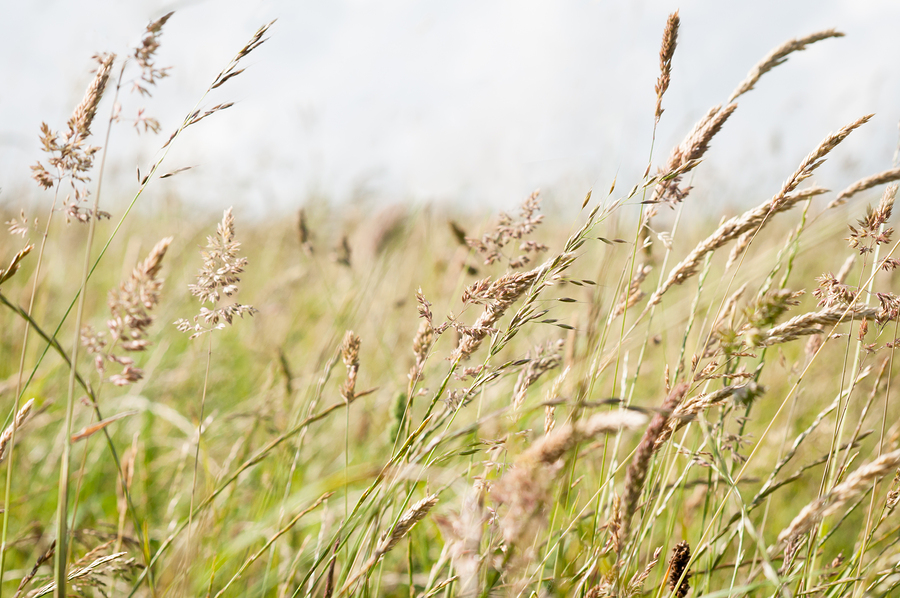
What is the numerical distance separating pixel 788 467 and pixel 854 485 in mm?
2207

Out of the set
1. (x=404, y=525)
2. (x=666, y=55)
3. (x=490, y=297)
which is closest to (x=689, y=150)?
(x=666, y=55)

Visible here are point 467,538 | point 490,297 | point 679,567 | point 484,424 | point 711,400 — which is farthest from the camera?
point 679,567

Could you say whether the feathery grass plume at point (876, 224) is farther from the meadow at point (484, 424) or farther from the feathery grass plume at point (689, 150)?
the feathery grass plume at point (689, 150)

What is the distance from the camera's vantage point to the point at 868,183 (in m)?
1.11

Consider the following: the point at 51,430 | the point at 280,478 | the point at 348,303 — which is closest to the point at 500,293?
the point at 280,478

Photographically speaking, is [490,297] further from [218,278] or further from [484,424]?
[218,278]

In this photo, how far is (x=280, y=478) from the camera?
1.69 metres

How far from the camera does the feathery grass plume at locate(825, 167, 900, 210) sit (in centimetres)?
103

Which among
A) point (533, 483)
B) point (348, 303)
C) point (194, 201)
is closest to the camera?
point (533, 483)

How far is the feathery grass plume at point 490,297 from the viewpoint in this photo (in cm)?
89

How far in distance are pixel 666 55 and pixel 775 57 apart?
0.35 m

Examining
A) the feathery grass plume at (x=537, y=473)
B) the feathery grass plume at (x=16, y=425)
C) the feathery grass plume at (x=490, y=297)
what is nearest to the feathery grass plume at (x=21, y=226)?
the feathery grass plume at (x=16, y=425)

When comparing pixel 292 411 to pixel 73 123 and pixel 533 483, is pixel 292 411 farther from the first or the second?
pixel 533 483

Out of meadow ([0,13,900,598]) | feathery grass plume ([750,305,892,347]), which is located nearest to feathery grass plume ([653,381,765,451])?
meadow ([0,13,900,598])
